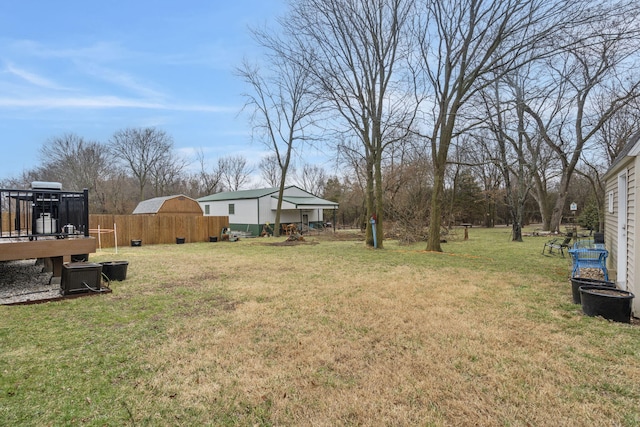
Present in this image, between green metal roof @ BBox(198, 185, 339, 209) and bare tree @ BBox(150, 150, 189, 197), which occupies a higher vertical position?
bare tree @ BBox(150, 150, 189, 197)

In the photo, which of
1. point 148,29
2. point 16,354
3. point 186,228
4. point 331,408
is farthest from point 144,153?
point 331,408

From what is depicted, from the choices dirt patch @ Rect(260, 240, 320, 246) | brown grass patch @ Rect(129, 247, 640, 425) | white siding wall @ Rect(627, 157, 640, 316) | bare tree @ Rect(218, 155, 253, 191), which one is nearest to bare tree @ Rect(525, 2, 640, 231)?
white siding wall @ Rect(627, 157, 640, 316)

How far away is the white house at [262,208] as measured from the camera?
22.2m

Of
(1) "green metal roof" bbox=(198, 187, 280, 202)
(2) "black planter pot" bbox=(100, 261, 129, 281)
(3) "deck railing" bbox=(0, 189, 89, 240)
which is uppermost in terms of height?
(1) "green metal roof" bbox=(198, 187, 280, 202)

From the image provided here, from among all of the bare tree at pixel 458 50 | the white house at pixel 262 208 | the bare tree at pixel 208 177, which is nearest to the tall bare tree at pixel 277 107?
the white house at pixel 262 208

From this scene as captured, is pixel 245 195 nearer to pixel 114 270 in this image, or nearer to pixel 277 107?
pixel 277 107

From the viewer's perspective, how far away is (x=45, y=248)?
17.7 ft

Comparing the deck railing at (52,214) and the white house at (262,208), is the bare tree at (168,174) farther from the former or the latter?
the deck railing at (52,214)

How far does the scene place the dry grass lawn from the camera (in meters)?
2.27

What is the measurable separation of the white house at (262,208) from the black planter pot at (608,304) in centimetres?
1884

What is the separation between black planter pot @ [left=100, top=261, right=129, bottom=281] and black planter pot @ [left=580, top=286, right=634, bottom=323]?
26.6 ft

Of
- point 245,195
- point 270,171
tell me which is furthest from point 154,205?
point 270,171

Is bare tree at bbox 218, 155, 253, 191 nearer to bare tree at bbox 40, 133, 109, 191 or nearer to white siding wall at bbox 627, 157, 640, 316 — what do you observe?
bare tree at bbox 40, 133, 109, 191

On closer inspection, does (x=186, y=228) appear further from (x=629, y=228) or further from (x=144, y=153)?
(x=144, y=153)
